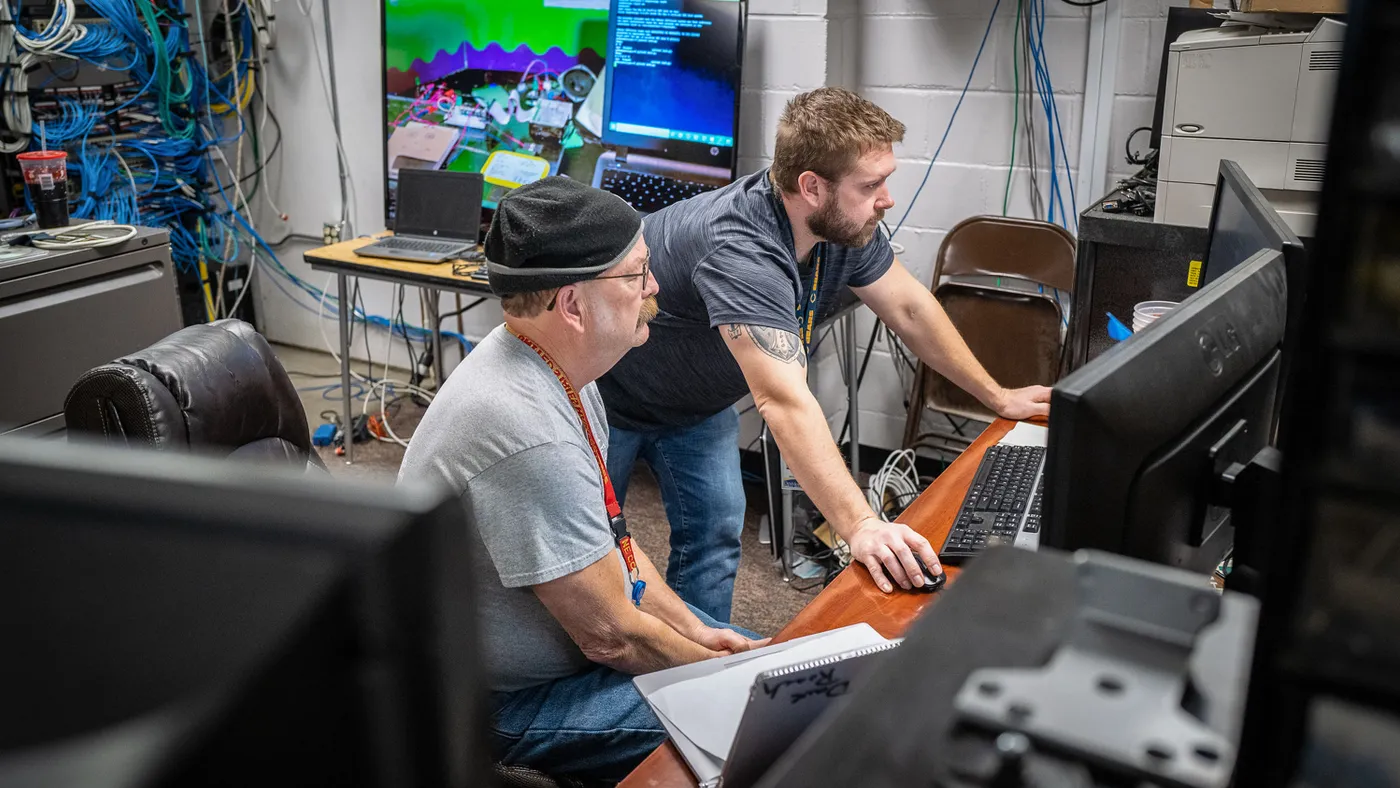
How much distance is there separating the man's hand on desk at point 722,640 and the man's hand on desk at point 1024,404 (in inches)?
31.9

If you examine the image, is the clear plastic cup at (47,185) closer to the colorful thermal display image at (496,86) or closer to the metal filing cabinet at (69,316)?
the metal filing cabinet at (69,316)

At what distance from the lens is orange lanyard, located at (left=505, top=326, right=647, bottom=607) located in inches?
61.4

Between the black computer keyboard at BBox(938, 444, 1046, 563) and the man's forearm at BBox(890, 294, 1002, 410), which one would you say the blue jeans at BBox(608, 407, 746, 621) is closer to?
the man's forearm at BBox(890, 294, 1002, 410)

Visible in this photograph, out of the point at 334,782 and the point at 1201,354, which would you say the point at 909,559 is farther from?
the point at 334,782

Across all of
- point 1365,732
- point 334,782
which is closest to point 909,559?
point 1365,732

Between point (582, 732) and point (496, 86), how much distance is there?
108 inches

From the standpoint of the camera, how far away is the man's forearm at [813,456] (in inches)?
68.7

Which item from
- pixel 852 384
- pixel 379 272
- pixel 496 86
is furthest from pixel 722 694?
pixel 496 86

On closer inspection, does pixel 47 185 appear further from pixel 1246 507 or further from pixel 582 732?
pixel 1246 507

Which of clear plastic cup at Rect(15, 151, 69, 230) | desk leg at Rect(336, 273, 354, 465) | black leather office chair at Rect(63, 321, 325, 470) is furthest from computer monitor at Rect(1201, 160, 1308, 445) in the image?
clear plastic cup at Rect(15, 151, 69, 230)

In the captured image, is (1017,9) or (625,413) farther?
(1017,9)

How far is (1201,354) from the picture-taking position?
0.97 meters

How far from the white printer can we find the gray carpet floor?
1391 mm

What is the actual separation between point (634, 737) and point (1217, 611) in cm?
107
